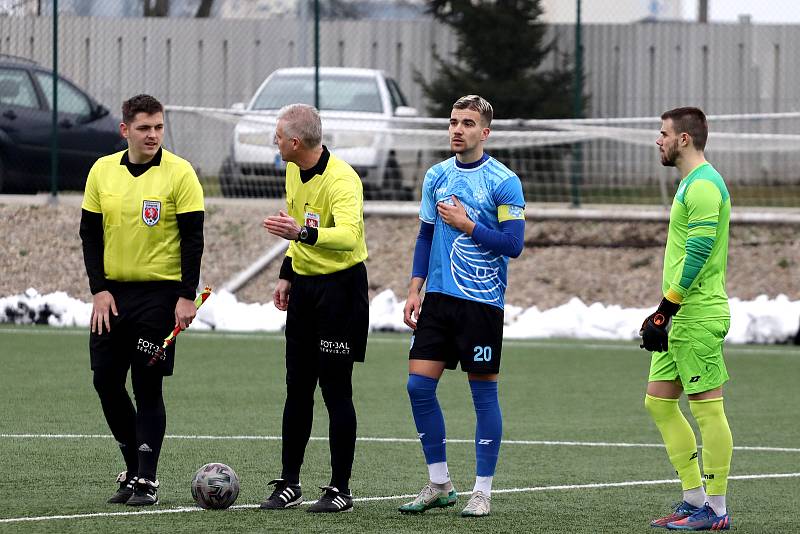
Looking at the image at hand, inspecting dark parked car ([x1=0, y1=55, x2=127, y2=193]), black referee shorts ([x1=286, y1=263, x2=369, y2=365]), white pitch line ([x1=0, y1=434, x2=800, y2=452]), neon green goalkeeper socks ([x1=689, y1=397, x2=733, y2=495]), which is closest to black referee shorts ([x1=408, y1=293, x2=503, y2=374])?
black referee shorts ([x1=286, y1=263, x2=369, y2=365])

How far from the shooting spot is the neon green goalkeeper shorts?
268 inches

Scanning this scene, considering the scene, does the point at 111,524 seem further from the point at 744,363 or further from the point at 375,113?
the point at 375,113

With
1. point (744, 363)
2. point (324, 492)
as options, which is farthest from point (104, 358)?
point (744, 363)

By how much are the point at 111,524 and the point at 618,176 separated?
12.5 meters

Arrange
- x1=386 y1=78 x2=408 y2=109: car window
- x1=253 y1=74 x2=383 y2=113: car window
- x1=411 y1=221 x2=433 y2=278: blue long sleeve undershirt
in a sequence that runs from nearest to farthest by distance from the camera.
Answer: x1=411 y1=221 x2=433 y2=278: blue long sleeve undershirt, x1=253 y1=74 x2=383 y2=113: car window, x1=386 y1=78 x2=408 y2=109: car window

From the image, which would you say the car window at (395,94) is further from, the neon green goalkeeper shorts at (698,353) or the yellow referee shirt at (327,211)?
the neon green goalkeeper shorts at (698,353)

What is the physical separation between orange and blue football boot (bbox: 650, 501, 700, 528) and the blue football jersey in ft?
4.09

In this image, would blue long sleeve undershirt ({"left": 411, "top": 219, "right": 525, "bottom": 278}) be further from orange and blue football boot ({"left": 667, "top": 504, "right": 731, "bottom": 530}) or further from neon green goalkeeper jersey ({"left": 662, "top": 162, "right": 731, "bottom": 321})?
orange and blue football boot ({"left": 667, "top": 504, "right": 731, "bottom": 530})

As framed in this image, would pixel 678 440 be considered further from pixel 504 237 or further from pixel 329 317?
pixel 329 317

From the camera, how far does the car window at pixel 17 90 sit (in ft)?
59.7

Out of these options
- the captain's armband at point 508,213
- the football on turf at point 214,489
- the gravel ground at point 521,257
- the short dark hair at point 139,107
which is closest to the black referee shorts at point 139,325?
the football on turf at point 214,489

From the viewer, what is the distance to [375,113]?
61.7ft

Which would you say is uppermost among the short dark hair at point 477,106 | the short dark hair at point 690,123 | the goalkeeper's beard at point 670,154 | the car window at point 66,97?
the car window at point 66,97

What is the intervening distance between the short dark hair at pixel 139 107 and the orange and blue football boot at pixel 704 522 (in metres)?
3.01
